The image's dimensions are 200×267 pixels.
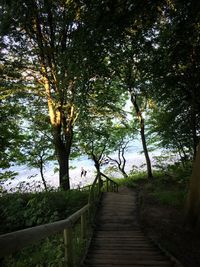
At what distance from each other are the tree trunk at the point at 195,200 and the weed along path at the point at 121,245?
1.52m

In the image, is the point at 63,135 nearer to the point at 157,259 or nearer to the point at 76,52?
the point at 76,52

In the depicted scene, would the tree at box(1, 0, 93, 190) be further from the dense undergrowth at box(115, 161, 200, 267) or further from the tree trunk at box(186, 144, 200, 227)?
the tree trunk at box(186, 144, 200, 227)

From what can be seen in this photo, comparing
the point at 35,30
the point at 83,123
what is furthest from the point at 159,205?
the point at 35,30

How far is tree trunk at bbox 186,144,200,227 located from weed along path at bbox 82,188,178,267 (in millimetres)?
1516

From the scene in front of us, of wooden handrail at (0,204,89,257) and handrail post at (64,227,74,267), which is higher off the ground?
wooden handrail at (0,204,89,257)

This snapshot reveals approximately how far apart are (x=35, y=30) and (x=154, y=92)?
24.8ft

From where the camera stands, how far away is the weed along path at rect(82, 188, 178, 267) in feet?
16.7

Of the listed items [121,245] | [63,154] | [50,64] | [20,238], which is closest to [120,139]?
[63,154]

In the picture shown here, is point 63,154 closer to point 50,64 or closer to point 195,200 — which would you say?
point 50,64

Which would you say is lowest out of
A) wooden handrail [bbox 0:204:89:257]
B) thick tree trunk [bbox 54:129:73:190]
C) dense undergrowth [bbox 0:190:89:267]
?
wooden handrail [bbox 0:204:89:257]

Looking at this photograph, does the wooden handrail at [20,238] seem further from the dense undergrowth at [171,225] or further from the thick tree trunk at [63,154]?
the thick tree trunk at [63,154]

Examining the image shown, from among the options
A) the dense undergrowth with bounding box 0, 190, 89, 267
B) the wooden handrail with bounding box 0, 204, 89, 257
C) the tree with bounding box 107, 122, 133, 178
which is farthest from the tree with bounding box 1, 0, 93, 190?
the tree with bounding box 107, 122, 133, 178

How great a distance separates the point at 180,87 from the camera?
52.4ft

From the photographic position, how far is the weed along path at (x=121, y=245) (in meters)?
5.09
